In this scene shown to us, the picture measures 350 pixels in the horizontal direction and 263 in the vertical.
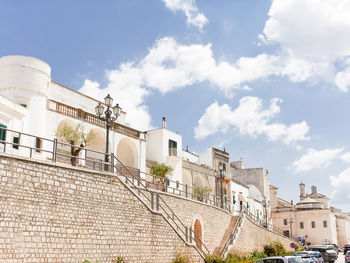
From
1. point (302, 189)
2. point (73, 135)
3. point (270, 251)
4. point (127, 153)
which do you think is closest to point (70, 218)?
point (73, 135)

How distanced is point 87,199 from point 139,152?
14.8 metres

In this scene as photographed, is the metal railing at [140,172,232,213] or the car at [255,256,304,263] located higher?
the metal railing at [140,172,232,213]

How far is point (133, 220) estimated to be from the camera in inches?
719

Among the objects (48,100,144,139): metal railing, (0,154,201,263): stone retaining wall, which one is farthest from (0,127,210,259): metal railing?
(48,100,144,139): metal railing

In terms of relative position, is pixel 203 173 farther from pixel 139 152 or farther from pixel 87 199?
pixel 87 199

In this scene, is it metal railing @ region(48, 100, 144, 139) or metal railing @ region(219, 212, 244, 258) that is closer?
metal railing @ region(48, 100, 144, 139)

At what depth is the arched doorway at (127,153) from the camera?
1222 inches

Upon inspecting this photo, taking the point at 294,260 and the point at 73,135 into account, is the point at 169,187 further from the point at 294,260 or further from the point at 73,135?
the point at 294,260

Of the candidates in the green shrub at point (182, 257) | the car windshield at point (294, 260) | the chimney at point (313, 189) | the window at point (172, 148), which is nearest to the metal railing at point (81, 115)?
the window at point (172, 148)

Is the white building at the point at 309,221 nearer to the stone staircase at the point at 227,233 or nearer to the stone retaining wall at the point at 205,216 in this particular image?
the stone staircase at the point at 227,233

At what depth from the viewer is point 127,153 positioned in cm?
3166

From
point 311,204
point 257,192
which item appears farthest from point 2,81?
point 311,204

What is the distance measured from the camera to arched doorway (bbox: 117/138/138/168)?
31047mm

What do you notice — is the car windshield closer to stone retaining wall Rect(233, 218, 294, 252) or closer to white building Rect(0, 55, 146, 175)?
stone retaining wall Rect(233, 218, 294, 252)
